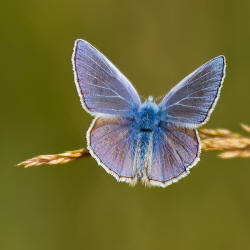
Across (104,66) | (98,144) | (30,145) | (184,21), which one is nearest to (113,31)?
(184,21)

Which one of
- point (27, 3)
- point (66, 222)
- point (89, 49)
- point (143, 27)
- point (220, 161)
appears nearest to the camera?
point (89, 49)

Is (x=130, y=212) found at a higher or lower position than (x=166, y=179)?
lower

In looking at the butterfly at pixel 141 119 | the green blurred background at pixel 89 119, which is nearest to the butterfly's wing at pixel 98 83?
the butterfly at pixel 141 119

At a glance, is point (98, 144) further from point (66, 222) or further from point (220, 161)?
point (220, 161)

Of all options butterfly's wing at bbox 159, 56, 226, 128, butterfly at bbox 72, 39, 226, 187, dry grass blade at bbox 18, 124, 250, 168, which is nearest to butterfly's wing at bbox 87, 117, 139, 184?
butterfly at bbox 72, 39, 226, 187

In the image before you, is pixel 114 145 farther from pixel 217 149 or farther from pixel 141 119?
pixel 217 149

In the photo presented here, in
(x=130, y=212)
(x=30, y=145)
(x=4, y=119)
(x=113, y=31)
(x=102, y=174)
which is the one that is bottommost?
(x=130, y=212)
